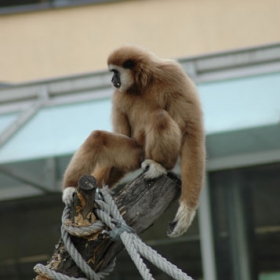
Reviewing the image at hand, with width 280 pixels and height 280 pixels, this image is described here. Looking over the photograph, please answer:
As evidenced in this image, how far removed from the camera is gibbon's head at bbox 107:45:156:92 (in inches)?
262

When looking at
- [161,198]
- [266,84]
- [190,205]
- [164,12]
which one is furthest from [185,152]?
[164,12]

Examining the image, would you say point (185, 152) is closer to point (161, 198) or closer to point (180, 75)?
point (180, 75)

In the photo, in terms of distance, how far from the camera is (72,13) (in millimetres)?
15539

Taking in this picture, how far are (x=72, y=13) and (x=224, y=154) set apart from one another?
172 inches

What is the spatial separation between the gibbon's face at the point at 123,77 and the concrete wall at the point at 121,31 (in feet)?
26.6

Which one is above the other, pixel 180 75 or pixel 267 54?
pixel 267 54

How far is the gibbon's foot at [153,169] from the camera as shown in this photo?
4977 millimetres

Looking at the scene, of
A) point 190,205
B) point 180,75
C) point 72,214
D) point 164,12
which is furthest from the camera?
point 164,12

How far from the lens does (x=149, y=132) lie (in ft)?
20.6

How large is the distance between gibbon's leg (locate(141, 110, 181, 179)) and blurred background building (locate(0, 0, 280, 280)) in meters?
5.49

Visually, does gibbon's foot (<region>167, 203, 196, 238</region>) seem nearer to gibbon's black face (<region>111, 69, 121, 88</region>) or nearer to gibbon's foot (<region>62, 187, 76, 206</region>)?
gibbon's foot (<region>62, 187, 76, 206</region>)

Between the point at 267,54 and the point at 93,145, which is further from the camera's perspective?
the point at 267,54

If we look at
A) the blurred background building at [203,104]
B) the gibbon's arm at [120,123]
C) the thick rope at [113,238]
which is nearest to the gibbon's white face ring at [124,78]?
the gibbon's arm at [120,123]

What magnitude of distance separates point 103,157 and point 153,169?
857 mm
